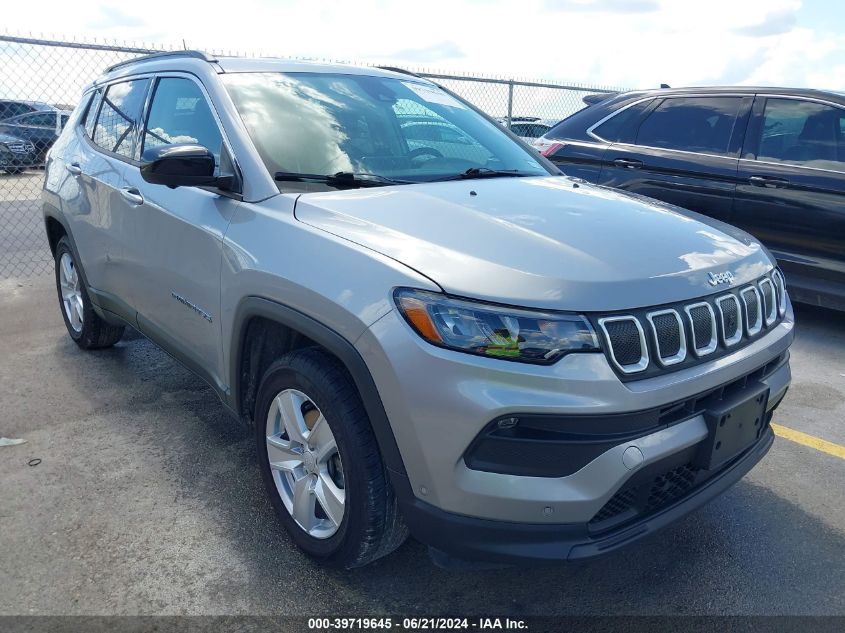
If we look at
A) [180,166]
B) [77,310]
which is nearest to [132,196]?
[180,166]

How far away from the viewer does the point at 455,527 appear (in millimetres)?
2000

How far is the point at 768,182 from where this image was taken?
529 centimetres

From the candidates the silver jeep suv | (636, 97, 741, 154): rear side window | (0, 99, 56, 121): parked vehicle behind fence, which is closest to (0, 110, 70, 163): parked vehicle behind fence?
(0, 99, 56, 121): parked vehicle behind fence

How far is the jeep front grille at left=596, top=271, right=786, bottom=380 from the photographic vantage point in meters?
1.98

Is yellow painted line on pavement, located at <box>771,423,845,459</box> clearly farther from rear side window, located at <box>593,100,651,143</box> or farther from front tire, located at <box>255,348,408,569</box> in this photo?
rear side window, located at <box>593,100,651,143</box>

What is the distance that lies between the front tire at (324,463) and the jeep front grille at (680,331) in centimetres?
79

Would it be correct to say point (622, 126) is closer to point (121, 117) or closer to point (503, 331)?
point (121, 117)

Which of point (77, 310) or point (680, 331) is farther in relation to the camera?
point (77, 310)

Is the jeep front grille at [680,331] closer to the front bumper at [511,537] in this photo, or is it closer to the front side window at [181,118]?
the front bumper at [511,537]

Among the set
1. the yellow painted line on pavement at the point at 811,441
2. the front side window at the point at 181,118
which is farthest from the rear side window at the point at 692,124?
the front side window at the point at 181,118

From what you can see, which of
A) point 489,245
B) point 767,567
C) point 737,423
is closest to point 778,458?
point 767,567

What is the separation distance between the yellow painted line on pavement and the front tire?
7.69 feet

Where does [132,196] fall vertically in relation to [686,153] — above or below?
above

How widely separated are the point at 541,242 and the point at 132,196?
2.22 meters
